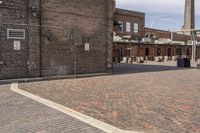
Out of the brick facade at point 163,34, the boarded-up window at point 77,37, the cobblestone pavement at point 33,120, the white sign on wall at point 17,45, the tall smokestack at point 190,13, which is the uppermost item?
the tall smokestack at point 190,13

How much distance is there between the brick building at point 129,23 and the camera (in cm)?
5578

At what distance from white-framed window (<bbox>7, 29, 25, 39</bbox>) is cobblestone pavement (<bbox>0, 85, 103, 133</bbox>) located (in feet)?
22.1

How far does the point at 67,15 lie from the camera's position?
61.9 feet

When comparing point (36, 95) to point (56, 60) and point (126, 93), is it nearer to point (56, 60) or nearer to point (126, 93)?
point (126, 93)

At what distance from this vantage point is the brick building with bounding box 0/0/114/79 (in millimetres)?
16250

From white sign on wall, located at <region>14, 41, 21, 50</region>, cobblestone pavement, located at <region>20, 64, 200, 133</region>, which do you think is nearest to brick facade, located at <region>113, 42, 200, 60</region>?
white sign on wall, located at <region>14, 41, 21, 50</region>

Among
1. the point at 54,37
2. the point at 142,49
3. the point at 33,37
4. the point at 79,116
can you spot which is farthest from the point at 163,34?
the point at 79,116

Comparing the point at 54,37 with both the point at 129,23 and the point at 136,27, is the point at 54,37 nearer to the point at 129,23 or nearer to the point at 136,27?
the point at 129,23

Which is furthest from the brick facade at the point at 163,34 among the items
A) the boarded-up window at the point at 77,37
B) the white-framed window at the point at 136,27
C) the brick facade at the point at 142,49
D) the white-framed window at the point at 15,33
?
the white-framed window at the point at 15,33

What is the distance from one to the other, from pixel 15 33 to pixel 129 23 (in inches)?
1720

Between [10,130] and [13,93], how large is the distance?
5.57 meters

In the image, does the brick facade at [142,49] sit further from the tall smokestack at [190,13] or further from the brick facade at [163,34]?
the tall smokestack at [190,13]

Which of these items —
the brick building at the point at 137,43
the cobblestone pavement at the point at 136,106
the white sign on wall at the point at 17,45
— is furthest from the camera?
the brick building at the point at 137,43

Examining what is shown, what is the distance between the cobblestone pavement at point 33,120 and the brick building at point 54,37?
22.0ft
